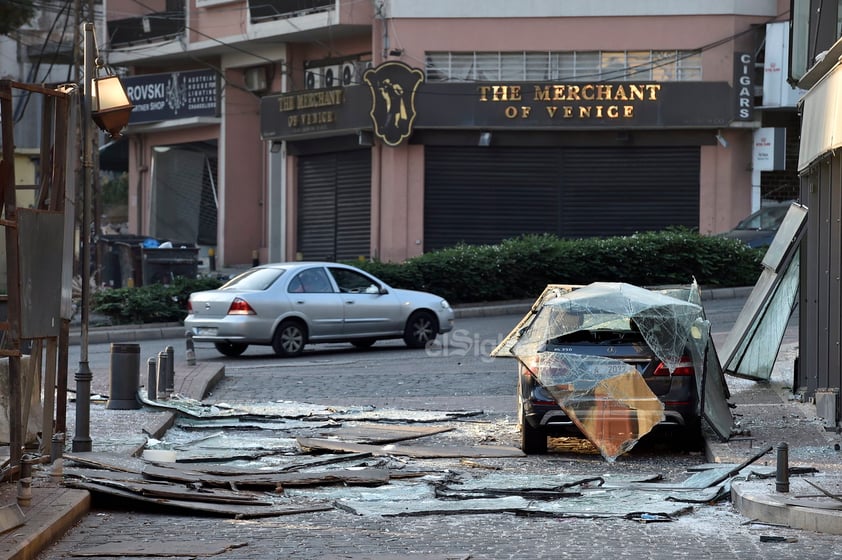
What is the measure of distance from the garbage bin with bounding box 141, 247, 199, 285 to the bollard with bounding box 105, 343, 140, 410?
1597 cm

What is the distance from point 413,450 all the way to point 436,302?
35.6 ft

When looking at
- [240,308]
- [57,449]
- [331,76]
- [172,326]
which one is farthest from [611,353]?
[331,76]

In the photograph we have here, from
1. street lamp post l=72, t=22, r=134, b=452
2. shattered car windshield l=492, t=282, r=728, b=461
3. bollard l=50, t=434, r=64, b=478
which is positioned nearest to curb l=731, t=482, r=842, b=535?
shattered car windshield l=492, t=282, r=728, b=461

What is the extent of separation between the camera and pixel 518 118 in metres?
34.2

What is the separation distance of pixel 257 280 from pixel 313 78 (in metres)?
17.0

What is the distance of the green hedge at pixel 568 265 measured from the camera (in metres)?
28.7

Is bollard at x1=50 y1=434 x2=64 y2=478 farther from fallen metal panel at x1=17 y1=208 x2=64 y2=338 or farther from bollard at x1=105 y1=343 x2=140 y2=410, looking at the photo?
bollard at x1=105 y1=343 x2=140 y2=410

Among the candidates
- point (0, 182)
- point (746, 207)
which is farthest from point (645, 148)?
point (0, 182)

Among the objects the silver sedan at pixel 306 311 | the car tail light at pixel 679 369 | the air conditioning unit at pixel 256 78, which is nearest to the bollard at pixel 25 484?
the car tail light at pixel 679 369

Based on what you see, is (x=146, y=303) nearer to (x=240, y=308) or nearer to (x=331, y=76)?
(x=240, y=308)

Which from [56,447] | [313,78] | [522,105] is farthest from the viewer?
[313,78]

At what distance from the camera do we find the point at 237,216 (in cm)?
4050

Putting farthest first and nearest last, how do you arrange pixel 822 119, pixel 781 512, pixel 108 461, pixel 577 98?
pixel 577 98
pixel 822 119
pixel 108 461
pixel 781 512

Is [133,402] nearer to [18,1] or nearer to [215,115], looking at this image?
[215,115]
